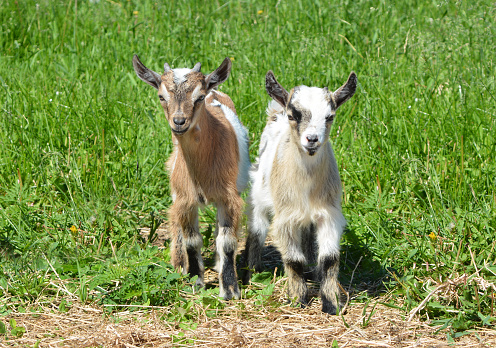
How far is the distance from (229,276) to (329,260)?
796mm

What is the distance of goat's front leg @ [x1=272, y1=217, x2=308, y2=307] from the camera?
4.70 m

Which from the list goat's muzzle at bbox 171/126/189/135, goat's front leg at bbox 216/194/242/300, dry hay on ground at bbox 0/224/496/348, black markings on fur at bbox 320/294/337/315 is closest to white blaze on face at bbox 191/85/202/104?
goat's muzzle at bbox 171/126/189/135

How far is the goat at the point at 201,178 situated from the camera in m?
4.80

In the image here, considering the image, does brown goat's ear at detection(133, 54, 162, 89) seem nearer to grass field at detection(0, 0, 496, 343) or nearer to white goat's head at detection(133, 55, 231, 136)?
white goat's head at detection(133, 55, 231, 136)

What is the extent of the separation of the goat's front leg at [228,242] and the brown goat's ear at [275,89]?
0.83 meters

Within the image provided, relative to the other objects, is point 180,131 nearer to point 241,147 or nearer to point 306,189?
point 306,189

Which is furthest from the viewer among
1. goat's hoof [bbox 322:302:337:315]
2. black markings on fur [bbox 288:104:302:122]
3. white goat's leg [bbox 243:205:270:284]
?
white goat's leg [bbox 243:205:270:284]

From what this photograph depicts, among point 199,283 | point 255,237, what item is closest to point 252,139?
point 255,237

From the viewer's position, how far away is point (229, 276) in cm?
493

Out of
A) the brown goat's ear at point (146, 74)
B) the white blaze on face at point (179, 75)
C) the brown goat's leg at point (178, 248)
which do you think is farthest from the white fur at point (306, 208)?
the brown goat's ear at point (146, 74)

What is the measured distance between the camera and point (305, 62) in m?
7.21

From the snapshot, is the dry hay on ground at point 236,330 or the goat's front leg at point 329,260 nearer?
the dry hay on ground at point 236,330

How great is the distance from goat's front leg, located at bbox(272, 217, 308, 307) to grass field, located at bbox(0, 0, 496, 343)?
0.22m

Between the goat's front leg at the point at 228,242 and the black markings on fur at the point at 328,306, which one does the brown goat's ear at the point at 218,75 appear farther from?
the black markings on fur at the point at 328,306
